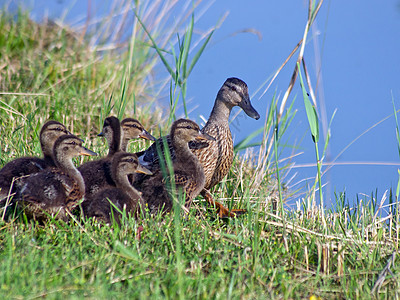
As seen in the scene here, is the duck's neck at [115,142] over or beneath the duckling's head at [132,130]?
beneath

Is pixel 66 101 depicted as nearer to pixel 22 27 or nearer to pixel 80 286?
pixel 22 27

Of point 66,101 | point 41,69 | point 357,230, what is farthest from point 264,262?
point 41,69

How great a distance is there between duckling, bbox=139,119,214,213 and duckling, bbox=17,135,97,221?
55 centimetres

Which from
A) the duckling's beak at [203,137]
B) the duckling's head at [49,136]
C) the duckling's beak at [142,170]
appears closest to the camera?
the duckling's beak at [142,170]

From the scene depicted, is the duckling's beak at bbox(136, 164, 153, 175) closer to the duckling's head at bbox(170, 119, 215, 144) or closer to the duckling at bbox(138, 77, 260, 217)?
the duckling at bbox(138, 77, 260, 217)

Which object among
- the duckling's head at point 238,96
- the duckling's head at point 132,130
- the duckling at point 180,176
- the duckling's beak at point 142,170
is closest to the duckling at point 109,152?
the duckling's head at point 132,130

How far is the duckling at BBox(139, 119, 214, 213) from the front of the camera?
4.46 meters

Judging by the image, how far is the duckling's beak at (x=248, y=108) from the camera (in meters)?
5.40

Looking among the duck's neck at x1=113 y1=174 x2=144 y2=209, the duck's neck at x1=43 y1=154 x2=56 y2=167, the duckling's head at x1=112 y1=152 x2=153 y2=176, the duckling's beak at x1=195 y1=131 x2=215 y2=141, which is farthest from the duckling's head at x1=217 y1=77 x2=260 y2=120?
the duck's neck at x1=43 y1=154 x2=56 y2=167

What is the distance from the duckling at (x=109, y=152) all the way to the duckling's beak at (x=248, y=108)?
94 cm

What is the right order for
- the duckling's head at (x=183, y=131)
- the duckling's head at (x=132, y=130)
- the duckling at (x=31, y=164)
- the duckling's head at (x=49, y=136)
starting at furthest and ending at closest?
1. the duckling's head at (x=132, y=130)
2. the duckling's head at (x=183, y=131)
3. the duckling's head at (x=49, y=136)
4. the duckling at (x=31, y=164)

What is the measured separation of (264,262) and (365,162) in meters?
1.69

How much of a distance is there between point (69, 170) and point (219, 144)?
147cm

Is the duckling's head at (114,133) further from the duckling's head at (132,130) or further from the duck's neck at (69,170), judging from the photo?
the duck's neck at (69,170)
